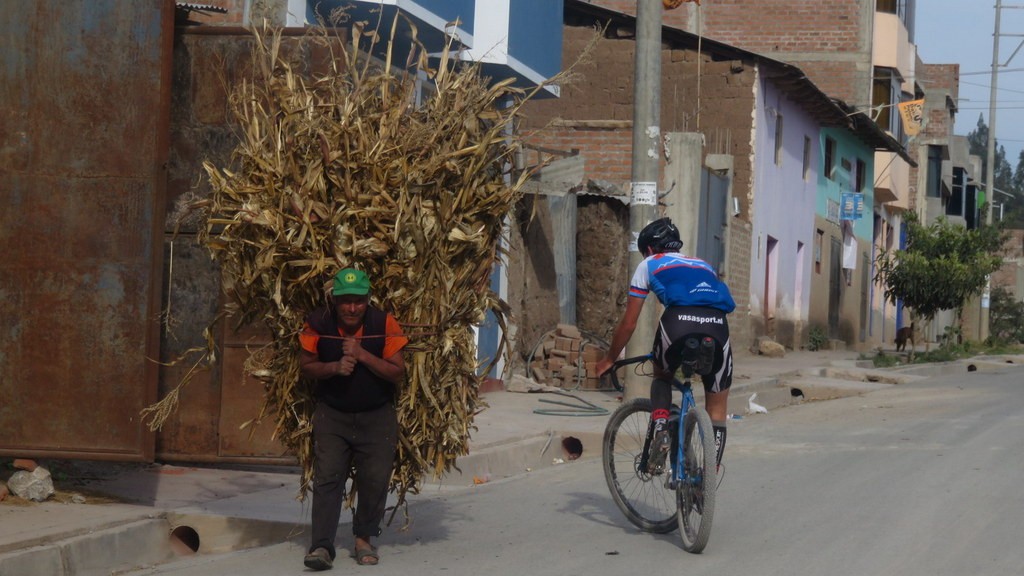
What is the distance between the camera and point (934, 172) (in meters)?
47.3

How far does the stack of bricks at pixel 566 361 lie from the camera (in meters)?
15.5

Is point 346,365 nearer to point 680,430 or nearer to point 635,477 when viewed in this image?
point 680,430

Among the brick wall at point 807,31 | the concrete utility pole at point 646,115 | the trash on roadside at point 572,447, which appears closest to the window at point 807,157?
the brick wall at point 807,31

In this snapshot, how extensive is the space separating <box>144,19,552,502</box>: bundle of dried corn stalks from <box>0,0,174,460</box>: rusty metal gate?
37.2 inches

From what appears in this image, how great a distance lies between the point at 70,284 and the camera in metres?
6.98

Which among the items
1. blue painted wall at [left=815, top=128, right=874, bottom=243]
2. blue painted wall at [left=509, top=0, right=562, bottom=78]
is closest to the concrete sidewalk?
blue painted wall at [left=509, top=0, right=562, bottom=78]

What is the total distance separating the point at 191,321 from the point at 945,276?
61.1ft

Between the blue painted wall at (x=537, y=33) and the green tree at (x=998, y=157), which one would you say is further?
the green tree at (x=998, y=157)

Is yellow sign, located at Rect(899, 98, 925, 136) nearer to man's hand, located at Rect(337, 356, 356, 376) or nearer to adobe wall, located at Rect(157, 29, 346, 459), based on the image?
adobe wall, located at Rect(157, 29, 346, 459)

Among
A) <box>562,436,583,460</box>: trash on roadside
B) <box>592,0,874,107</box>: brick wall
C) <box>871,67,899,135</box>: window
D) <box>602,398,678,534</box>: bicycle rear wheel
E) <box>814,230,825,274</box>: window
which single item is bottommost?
<box>562,436,583,460</box>: trash on roadside

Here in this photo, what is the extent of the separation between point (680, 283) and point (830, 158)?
26.1 metres

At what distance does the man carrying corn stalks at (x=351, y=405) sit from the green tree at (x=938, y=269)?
19.9 m

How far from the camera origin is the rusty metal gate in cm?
695

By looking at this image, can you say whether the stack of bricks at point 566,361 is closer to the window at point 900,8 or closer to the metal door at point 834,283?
the metal door at point 834,283
